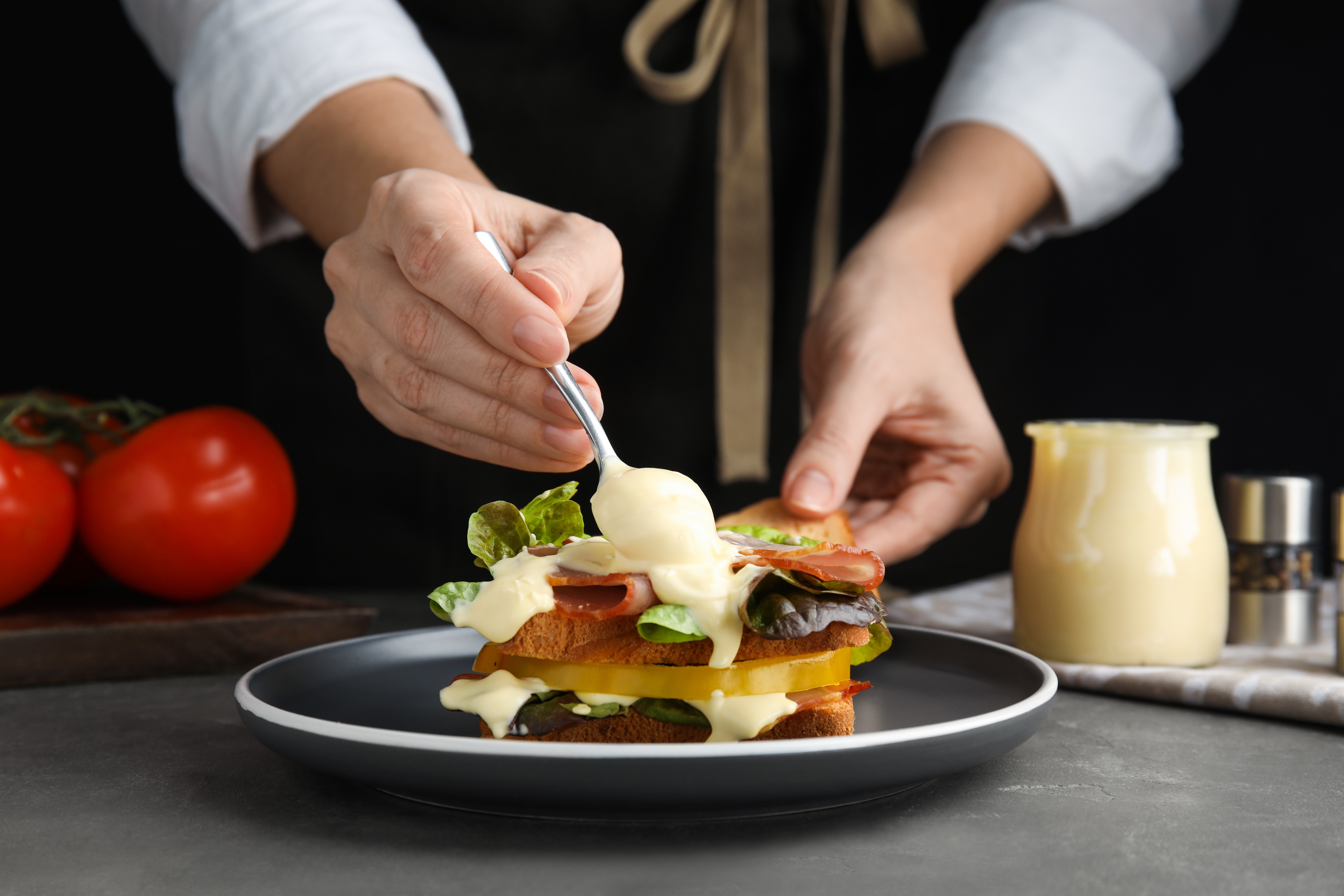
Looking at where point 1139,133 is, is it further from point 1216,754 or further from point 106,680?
point 106,680

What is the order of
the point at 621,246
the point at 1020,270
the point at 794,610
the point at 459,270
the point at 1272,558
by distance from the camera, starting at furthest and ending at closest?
1. the point at 1020,270
2. the point at 621,246
3. the point at 1272,558
4. the point at 459,270
5. the point at 794,610

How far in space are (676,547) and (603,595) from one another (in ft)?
0.20

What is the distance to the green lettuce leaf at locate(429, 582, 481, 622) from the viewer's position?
2.71ft

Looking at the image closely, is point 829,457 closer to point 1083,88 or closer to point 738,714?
point 738,714

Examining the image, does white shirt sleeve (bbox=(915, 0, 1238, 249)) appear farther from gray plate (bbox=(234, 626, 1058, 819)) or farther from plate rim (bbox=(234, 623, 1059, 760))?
plate rim (bbox=(234, 623, 1059, 760))

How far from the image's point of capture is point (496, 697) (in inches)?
32.3

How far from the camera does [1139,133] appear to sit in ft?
6.01

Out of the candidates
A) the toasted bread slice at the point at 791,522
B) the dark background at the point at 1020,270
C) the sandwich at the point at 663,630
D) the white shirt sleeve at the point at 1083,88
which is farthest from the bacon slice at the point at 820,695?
the dark background at the point at 1020,270

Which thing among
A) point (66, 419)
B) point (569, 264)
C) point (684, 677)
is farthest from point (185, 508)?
point (684, 677)

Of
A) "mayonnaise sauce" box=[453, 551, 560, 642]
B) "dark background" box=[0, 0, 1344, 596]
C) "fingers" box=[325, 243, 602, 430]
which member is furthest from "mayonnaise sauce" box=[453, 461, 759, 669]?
"dark background" box=[0, 0, 1344, 596]

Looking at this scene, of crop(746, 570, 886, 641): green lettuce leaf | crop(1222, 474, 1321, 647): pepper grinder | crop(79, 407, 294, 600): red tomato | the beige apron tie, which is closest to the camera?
crop(746, 570, 886, 641): green lettuce leaf

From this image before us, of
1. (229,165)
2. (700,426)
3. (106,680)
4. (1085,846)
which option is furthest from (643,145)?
(1085,846)

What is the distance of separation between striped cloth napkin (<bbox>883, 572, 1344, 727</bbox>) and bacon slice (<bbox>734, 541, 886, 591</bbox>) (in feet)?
1.24

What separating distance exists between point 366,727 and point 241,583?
94 cm
